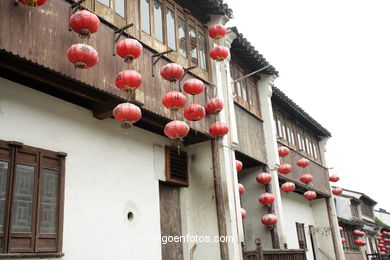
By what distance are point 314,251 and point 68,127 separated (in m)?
16.7

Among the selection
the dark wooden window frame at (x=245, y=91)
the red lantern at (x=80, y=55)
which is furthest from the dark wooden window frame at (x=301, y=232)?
the red lantern at (x=80, y=55)

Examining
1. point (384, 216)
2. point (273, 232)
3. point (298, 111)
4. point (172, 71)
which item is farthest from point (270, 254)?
point (384, 216)

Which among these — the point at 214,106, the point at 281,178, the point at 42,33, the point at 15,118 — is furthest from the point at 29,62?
the point at 281,178

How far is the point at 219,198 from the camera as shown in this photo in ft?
36.2

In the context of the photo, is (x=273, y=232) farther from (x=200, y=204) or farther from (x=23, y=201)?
(x=23, y=201)

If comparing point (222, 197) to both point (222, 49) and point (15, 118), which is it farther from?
point (15, 118)

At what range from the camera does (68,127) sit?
8.34 metres

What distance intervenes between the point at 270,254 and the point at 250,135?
461 centimetres

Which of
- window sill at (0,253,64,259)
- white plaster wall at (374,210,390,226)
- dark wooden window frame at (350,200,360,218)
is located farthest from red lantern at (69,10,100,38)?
white plaster wall at (374,210,390,226)

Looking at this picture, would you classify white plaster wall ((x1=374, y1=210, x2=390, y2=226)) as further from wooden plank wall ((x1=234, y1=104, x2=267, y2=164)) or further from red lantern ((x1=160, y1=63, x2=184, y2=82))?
red lantern ((x1=160, y1=63, x2=184, y2=82))

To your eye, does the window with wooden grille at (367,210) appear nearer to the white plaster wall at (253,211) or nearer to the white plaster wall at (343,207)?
the white plaster wall at (343,207)

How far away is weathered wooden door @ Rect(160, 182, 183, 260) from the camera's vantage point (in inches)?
414

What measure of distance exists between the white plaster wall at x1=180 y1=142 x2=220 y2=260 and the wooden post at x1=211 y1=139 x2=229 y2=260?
0.38 ft

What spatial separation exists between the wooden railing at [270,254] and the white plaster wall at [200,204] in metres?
0.90
